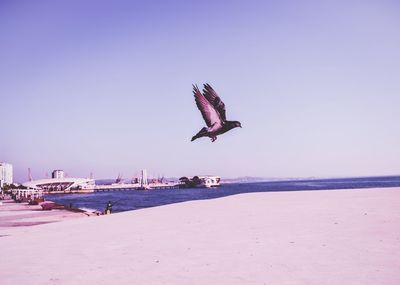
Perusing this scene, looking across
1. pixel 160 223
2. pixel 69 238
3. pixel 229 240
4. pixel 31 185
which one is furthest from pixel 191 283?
pixel 31 185

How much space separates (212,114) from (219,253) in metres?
4.97

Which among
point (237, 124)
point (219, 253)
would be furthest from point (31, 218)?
point (237, 124)

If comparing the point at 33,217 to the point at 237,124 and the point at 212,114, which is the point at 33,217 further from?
the point at 237,124

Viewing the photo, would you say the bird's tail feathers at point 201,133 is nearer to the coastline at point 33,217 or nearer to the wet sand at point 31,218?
the coastline at point 33,217

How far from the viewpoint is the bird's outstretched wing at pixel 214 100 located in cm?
544

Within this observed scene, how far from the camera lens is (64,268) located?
8.13 m

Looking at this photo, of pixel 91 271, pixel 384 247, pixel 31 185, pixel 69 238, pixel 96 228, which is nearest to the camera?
pixel 91 271

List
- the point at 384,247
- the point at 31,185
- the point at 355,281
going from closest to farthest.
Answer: the point at 355,281
the point at 384,247
the point at 31,185

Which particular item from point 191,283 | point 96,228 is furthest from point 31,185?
point 191,283

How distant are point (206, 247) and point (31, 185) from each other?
15402 centimetres

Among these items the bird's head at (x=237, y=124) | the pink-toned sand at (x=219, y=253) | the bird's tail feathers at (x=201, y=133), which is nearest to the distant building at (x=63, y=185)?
the pink-toned sand at (x=219, y=253)

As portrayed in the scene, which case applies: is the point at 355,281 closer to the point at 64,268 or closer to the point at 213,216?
the point at 64,268

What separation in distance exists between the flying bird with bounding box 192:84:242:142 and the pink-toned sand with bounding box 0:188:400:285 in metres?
3.29

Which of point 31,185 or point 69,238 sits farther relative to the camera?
point 31,185
